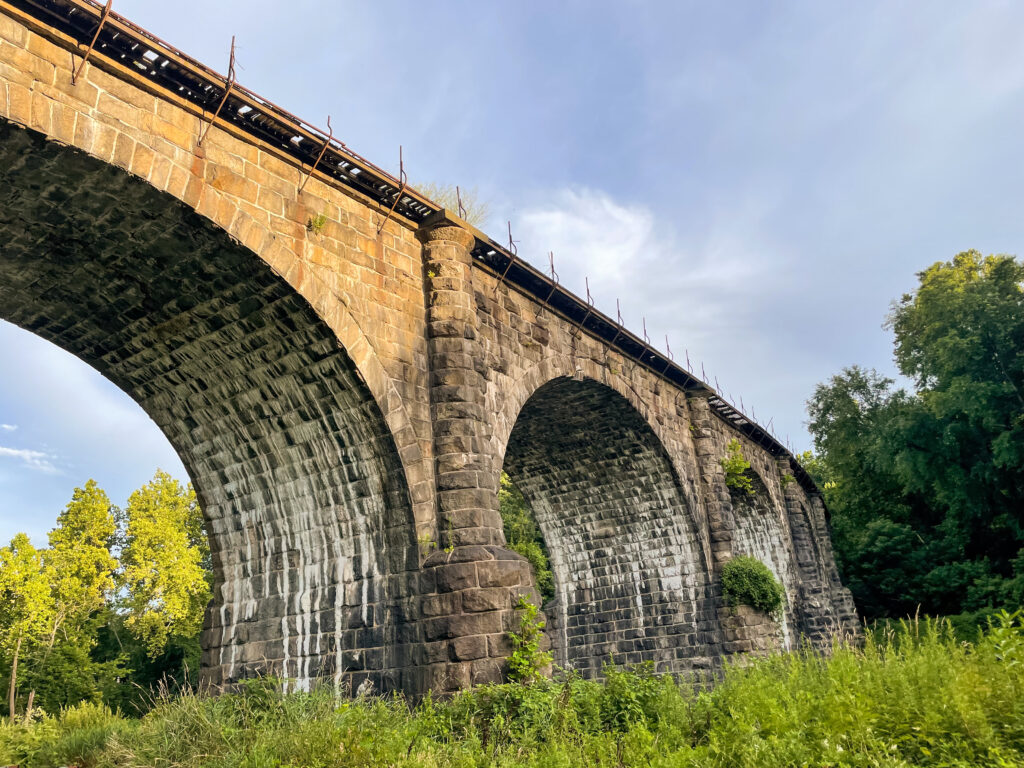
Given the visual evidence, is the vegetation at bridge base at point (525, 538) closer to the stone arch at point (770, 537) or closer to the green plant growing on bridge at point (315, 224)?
the stone arch at point (770, 537)

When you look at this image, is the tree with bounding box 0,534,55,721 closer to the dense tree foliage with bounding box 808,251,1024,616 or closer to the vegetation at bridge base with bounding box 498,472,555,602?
the vegetation at bridge base with bounding box 498,472,555,602

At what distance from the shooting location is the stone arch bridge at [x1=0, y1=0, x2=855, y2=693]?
8.13m

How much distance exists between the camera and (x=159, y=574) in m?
31.9

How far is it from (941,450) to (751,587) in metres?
12.1

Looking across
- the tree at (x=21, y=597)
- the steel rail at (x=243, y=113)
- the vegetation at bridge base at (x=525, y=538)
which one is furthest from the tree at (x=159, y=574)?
the steel rail at (x=243, y=113)

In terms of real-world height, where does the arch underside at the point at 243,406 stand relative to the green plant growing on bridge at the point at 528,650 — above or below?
above

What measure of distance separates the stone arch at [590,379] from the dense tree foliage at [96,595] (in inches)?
807

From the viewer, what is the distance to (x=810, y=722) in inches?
269

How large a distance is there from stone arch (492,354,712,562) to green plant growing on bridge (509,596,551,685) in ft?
9.34

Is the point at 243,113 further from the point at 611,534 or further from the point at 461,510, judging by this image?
the point at 611,534

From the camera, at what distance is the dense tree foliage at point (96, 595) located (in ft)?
92.1

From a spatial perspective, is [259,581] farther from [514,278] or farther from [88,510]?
[88,510]

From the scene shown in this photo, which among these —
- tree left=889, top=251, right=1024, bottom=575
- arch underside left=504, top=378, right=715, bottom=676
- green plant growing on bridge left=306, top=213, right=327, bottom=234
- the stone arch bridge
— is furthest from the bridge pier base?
tree left=889, top=251, right=1024, bottom=575

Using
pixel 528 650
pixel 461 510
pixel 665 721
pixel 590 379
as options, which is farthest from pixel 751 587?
pixel 665 721
